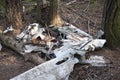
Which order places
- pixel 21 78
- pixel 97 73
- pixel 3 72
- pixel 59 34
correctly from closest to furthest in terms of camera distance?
pixel 21 78 → pixel 97 73 → pixel 3 72 → pixel 59 34

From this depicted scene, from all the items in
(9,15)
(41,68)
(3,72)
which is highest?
(9,15)

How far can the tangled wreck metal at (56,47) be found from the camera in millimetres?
3586

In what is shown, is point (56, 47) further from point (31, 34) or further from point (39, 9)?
point (39, 9)

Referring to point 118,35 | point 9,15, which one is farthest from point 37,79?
point 9,15

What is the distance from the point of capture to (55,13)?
5.38 meters

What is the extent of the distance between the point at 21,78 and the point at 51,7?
217 centimetres

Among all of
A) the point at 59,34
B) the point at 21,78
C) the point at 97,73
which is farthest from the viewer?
the point at 59,34

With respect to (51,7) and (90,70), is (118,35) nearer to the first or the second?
(90,70)

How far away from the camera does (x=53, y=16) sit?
5.38m

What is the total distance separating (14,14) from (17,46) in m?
0.74

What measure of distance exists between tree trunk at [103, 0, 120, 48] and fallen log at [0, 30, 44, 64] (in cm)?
108

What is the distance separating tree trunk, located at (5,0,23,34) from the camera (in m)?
5.06

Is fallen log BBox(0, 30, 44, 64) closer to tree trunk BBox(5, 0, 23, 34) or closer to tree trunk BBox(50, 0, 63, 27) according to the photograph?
tree trunk BBox(5, 0, 23, 34)

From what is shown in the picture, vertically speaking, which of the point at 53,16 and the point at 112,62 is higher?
the point at 53,16
